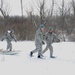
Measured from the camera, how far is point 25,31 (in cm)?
2938

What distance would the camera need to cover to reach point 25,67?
9617 mm

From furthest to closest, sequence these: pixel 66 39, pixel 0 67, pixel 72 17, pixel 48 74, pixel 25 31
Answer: pixel 72 17
pixel 66 39
pixel 25 31
pixel 0 67
pixel 48 74

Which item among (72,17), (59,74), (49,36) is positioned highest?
(72,17)

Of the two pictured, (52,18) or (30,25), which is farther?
(52,18)

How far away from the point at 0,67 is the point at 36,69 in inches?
46.4

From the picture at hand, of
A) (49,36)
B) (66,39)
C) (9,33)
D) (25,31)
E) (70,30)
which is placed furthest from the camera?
(70,30)

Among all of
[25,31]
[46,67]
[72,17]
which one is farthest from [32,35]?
[46,67]

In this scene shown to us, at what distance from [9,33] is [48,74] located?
702 centimetres

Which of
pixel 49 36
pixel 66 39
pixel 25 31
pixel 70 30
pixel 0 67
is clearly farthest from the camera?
pixel 70 30

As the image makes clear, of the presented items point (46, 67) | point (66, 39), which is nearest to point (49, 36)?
point (46, 67)

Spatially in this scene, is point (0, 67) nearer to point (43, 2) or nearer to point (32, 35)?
point (32, 35)

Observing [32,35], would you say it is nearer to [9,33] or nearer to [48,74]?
[9,33]

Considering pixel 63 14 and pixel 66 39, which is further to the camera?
pixel 63 14

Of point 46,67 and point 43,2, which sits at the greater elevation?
point 43,2
